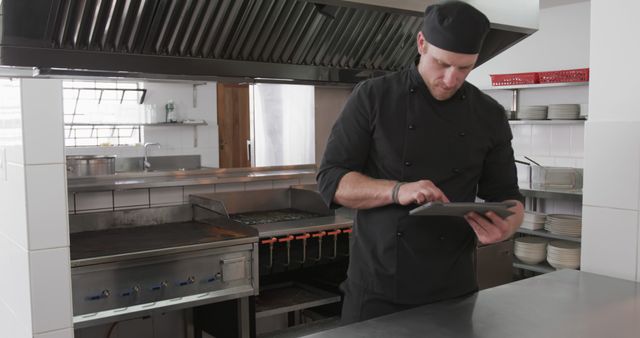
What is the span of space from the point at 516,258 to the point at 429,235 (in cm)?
363

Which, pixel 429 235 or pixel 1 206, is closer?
pixel 429 235

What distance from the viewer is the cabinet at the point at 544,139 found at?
4945 millimetres

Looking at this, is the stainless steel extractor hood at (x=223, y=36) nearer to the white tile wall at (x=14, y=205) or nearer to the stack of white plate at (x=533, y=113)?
the white tile wall at (x=14, y=205)

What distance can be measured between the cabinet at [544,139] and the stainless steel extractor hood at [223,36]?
2868 millimetres

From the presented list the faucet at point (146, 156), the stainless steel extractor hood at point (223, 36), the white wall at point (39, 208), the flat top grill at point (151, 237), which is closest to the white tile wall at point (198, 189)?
the flat top grill at point (151, 237)

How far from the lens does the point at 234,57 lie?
84.4 inches

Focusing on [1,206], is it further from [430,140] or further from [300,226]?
[430,140]

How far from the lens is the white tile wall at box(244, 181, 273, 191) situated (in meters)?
4.16

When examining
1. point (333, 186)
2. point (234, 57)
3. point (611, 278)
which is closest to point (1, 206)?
point (234, 57)

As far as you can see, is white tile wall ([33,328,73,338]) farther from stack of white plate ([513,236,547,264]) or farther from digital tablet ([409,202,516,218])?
stack of white plate ([513,236,547,264])

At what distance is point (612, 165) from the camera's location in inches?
79.7

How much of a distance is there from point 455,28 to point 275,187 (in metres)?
2.86

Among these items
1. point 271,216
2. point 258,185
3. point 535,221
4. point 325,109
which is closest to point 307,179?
point 258,185

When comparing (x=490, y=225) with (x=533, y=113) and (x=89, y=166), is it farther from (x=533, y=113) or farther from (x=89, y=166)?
(x=533, y=113)
